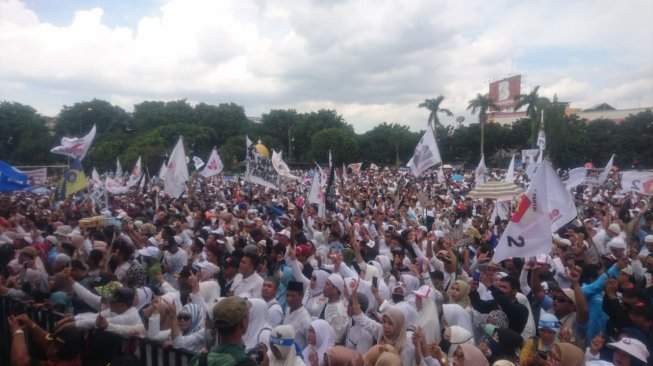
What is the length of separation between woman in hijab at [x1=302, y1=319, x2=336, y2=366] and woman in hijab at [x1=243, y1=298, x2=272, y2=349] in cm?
37

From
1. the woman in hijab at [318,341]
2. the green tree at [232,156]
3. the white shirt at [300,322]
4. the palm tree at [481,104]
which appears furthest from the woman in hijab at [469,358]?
the palm tree at [481,104]

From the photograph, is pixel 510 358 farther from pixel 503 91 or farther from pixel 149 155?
pixel 503 91

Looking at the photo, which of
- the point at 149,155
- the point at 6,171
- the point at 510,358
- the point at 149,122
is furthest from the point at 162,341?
the point at 149,122

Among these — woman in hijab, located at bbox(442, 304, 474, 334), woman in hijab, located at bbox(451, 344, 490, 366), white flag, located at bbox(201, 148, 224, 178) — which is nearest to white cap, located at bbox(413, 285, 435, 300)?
woman in hijab, located at bbox(442, 304, 474, 334)

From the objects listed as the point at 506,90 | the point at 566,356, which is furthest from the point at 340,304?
the point at 506,90

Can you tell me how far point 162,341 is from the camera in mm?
3908

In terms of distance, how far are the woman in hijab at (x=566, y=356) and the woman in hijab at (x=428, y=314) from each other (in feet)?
4.54

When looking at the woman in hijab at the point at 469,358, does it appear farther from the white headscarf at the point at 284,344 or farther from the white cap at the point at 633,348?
the white headscarf at the point at 284,344

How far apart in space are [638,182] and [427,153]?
5406mm

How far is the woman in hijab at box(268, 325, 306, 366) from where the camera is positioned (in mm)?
3611

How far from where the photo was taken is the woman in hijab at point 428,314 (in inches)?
182

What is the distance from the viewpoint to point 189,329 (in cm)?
420


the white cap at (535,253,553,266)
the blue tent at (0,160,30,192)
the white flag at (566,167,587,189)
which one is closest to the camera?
the white cap at (535,253,553,266)

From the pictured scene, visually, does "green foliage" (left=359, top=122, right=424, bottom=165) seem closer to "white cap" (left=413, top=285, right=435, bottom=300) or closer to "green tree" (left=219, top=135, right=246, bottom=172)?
"green tree" (left=219, top=135, right=246, bottom=172)
